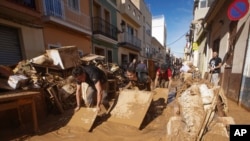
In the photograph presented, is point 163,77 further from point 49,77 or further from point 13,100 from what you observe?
point 13,100

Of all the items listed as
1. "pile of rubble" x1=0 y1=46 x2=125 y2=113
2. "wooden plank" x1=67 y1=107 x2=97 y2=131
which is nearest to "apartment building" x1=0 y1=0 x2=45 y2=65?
"pile of rubble" x1=0 y1=46 x2=125 y2=113

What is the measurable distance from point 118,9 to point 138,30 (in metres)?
6.69

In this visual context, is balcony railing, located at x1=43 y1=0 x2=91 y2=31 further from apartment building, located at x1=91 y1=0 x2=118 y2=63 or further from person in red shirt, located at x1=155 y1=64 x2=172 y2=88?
person in red shirt, located at x1=155 y1=64 x2=172 y2=88

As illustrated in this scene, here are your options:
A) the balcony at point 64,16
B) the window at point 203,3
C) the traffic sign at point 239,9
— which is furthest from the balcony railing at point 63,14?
the window at point 203,3

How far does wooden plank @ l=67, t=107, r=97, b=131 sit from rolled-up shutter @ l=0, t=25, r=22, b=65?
4.02 m

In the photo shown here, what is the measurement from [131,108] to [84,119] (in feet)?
3.67

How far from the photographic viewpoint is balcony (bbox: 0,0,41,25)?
200 inches

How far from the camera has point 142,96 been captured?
374 cm

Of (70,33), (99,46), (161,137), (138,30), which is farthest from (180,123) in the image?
(138,30)

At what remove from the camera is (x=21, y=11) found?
547 cm

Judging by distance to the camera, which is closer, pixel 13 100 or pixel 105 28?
pixel 13 100

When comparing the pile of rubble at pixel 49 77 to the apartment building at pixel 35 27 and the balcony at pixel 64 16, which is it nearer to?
the apartment building at pixel 35 27

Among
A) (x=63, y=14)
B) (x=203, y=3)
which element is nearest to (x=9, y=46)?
(x=63, y=14)

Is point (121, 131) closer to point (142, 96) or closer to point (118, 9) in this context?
point (142, 96)
